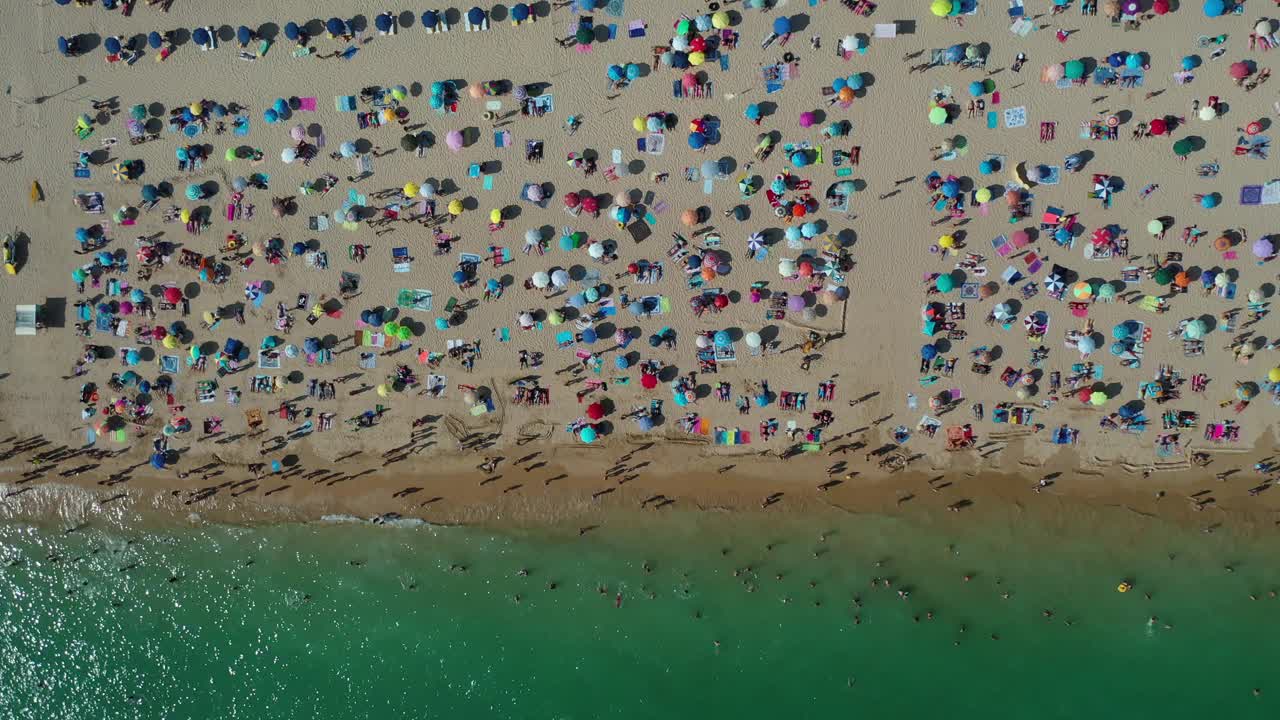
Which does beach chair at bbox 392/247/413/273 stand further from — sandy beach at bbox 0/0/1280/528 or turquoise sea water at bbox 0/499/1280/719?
turquoise sea water at bbox 0/499/1280/719

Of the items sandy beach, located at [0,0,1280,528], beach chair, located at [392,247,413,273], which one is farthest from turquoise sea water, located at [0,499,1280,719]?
beach chair, located at [392,247,413,273]

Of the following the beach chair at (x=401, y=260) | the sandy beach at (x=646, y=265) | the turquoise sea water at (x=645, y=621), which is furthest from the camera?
the beach chair at (x=401, y=260)

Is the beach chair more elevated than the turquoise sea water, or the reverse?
the beach chair

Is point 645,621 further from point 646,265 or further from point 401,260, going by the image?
point 401,260

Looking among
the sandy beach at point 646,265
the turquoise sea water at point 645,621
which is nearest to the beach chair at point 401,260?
the sandy beach at point 646,265

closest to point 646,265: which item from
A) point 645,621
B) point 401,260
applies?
point 401,260

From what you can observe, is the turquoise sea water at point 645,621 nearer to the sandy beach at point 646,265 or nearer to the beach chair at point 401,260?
the sandy beach at point 646,265
